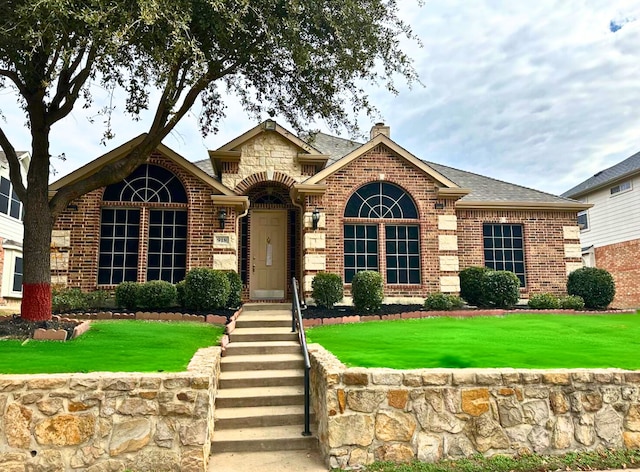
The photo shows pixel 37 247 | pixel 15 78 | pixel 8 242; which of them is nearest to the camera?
pixel 37 247

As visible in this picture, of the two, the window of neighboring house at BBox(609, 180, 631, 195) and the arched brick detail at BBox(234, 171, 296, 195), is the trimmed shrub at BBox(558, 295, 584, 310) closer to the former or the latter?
the arched brick detail at BBox(234, 171, 296, 195)

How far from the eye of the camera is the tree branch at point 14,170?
905cm

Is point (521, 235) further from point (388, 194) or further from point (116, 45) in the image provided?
point (116, 45)

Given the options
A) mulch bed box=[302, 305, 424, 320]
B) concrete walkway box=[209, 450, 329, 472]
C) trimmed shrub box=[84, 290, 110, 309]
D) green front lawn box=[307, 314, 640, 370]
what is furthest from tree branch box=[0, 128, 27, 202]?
concrete walkway box=[209, 450, 329, 472]

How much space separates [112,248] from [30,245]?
434 centimetres

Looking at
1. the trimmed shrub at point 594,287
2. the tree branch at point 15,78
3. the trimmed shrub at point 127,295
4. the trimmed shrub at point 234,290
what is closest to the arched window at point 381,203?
the trimmed shrub at point 234,290

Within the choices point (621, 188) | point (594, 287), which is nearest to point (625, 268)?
point (621, 188)

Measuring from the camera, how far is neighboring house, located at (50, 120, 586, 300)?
521 inches

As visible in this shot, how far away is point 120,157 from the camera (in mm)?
13398

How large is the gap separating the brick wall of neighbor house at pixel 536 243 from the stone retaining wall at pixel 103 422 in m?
11.4

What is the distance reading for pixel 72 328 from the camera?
8.38m

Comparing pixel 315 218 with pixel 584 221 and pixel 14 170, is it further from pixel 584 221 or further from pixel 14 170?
pixel 584 221

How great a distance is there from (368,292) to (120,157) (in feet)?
25.1

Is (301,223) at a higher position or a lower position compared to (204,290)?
higher
